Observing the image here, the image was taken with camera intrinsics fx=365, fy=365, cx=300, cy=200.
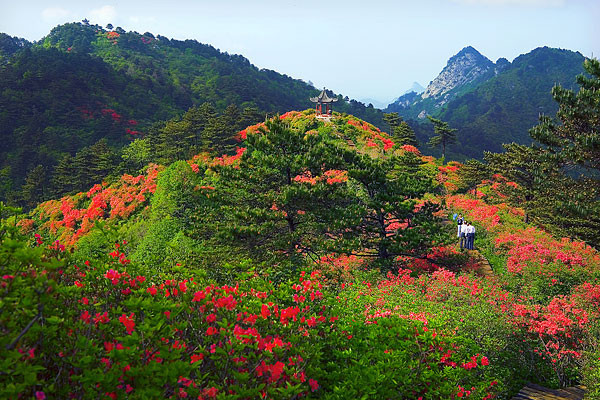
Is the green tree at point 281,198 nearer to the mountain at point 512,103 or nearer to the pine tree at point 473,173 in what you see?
the pine tree at point 473,173

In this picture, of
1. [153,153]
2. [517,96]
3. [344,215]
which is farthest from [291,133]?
[517,96]

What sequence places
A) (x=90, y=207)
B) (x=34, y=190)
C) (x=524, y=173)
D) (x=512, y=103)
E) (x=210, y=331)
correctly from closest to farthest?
(x=210, y=331)
(x=524, y=173)
(x=90, y=207)
(x=34, y=190)
(x=512, y=103)

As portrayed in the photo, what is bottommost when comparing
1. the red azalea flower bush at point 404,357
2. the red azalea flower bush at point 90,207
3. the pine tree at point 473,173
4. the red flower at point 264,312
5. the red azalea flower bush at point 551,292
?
the red azalea flower bush at point 90,207

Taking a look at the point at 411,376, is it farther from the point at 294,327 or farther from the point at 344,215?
the point at 344,215

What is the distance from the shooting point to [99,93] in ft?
214

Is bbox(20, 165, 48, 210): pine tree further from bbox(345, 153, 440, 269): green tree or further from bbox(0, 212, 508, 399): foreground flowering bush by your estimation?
bbox(0, 212, 508, 399): foreground flowering bush

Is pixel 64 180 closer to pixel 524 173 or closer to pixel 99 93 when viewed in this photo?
pixel 99 93

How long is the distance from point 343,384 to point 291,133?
1119cm

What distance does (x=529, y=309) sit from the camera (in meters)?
10.5

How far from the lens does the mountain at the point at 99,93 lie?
49.0 meters

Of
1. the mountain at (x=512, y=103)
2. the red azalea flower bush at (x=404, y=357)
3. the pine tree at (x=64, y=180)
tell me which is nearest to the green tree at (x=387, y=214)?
the red azalea flower bush at (x=404, y=357)

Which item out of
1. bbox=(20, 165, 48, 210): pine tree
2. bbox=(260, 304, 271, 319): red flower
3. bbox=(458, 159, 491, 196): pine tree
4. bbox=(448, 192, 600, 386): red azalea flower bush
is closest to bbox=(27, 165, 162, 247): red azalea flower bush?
bbox=(20, 165, 48, 210): pine tree

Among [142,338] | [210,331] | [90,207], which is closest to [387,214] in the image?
[210,331]

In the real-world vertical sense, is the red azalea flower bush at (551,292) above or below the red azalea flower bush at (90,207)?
above
